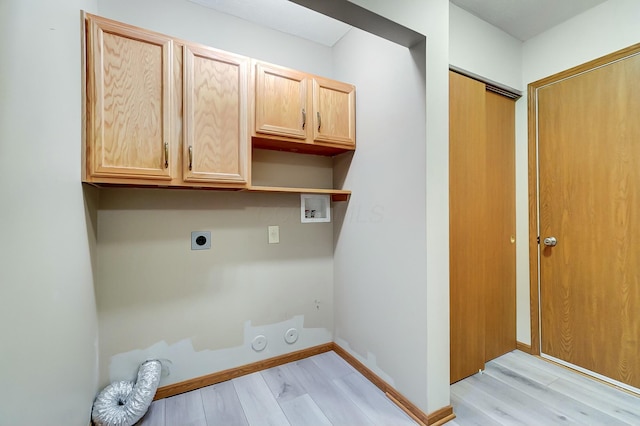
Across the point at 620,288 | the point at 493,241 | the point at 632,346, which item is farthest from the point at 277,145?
the point at 632,346

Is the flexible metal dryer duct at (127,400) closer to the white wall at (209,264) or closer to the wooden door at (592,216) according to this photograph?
the white wall at (209,264)

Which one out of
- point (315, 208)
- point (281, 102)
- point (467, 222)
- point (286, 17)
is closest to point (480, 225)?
point (467, 222)

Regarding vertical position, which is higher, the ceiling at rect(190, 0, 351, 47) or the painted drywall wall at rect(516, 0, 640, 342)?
the ceiling at rect(190, 0, 351, 47)

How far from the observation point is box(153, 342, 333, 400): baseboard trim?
1.78 metres

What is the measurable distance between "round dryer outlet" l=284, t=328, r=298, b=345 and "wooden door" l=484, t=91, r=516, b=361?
1523 mm

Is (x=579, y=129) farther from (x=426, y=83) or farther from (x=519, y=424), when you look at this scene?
(x=519, y=424)

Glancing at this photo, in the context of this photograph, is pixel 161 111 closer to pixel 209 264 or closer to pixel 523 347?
pixel 209 264

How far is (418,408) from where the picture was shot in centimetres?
157

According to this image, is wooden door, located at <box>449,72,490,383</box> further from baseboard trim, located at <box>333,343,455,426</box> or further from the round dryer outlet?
the round dryer outlet

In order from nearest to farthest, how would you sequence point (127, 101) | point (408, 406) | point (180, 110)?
1. point (127, 101)
2. point (180, 110)
3. point (408, 406)

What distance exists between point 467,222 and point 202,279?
191cm

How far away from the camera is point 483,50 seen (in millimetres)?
2115

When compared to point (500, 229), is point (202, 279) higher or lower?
lower

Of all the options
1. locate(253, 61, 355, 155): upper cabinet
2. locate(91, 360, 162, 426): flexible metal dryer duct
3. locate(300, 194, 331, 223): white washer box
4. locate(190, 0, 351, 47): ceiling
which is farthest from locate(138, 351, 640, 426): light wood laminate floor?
locate(190, 0, 351, 47): ceiling
